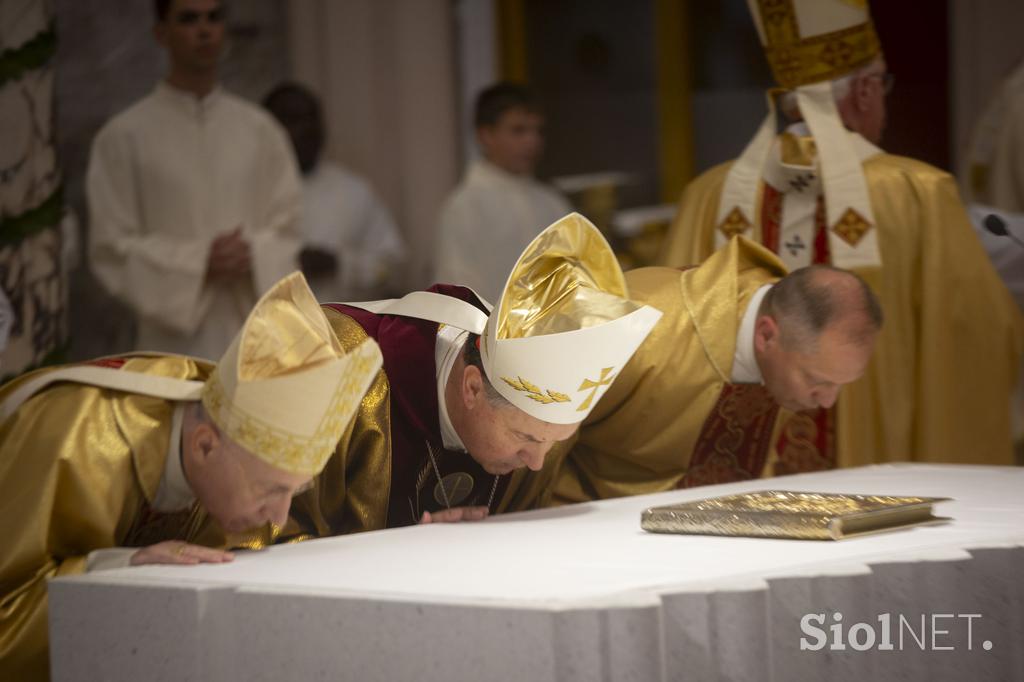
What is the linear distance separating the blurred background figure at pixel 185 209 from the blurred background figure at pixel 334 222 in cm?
94

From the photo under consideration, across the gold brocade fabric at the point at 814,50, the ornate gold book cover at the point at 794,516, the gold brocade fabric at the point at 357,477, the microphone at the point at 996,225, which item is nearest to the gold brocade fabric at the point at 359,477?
the gold brocade fabric at the point at 357,477

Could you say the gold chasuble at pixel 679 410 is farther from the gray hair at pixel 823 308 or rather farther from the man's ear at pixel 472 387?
the man's ear at pixel 472 387

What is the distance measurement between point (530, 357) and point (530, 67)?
549 centimetres

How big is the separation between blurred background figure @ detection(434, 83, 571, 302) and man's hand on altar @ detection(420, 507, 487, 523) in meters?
3.45

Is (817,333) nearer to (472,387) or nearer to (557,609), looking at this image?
(472,387)

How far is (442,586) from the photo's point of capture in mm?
2643

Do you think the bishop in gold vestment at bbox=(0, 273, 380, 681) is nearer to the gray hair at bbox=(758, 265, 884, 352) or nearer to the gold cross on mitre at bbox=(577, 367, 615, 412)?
the gold cross on mitre at bbox=(577, 367, 615, 412)

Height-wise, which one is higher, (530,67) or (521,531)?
(530,67)

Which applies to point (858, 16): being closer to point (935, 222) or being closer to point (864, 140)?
point (864, 140)

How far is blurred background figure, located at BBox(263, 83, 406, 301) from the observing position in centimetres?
706

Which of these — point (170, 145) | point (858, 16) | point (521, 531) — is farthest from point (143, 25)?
point (521, 531)

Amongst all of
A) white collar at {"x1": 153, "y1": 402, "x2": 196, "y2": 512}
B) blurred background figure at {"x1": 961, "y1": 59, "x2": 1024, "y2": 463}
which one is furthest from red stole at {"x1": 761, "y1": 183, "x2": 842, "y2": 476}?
white collar at {"x1": 153, "y1": 402, "x2": 196, "y2": 512}

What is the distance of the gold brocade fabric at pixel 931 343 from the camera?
4773mm

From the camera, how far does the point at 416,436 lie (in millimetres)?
3676
